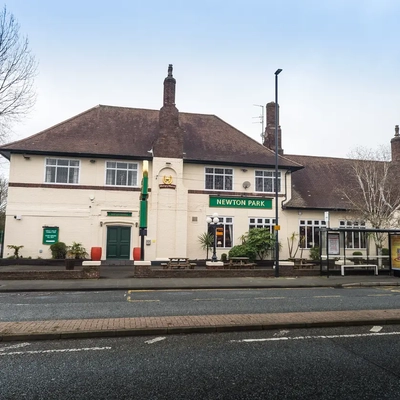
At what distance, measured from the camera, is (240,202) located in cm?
2558

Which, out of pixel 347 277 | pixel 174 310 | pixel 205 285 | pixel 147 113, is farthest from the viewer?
pixel 147 113

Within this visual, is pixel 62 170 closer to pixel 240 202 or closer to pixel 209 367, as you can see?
pixel 240 202

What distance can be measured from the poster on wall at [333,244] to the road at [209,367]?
42.3 feet

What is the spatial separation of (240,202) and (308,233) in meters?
5.84

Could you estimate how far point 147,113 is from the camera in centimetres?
2881

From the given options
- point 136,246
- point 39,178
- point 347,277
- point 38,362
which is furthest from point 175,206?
point 38,362

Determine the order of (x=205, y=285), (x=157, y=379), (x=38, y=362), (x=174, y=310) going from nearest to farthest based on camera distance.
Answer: (x=157, y=379) < (x=38, y=362) < (x=174, y=310) < (x=205, y=285)

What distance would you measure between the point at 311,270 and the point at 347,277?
6.08 feet

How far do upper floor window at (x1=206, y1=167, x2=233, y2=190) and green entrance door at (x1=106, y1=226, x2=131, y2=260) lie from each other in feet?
22.2

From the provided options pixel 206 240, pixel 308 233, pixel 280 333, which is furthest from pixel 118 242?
pixel 280 333

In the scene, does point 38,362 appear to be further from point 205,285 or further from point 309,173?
point 309,173

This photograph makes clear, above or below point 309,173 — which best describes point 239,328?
below

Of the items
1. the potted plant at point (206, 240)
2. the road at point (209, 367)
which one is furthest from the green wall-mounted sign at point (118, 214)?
the road at point (209, 367)

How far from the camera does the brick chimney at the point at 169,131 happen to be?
2438 cm
